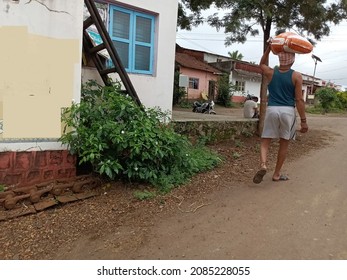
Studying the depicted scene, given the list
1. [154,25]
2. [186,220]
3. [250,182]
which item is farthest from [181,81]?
[186,220]

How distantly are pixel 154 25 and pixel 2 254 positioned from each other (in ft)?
16.6

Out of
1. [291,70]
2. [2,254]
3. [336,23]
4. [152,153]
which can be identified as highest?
[336,23]

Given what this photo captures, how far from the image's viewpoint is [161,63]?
6.71 m

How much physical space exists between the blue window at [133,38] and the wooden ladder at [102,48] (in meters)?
0.54

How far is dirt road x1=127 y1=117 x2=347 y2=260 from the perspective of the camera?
112 inches

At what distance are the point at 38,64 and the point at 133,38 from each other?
8.39ft

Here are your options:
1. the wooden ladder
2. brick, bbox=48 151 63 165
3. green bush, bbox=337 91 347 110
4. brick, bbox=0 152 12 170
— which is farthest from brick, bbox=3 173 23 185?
green bush, bbox=337 91 347 110

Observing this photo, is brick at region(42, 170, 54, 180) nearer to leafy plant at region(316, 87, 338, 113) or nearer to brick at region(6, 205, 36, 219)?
brick at region(6, 205, 36, 219)

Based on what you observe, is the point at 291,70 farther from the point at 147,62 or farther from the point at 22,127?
the point at 22,127

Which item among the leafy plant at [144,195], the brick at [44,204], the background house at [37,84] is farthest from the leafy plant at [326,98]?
the brick at [44,204]

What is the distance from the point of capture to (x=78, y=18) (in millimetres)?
4367

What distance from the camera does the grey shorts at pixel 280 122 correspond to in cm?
441

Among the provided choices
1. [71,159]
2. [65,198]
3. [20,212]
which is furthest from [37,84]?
[20,212]

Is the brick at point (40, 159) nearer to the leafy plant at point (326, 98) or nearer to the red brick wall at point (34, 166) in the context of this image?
the red brick wall at point (34, 166)
